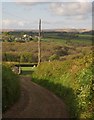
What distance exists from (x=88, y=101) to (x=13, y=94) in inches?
195

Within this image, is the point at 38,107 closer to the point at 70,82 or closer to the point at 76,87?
the point at 76,87

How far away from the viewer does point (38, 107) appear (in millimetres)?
15922

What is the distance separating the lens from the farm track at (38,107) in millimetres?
14166

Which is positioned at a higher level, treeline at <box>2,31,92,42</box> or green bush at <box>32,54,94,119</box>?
treeline at <box>2,31,92,42</box>

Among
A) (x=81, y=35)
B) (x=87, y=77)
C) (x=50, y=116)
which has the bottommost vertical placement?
(x=50, y=116)

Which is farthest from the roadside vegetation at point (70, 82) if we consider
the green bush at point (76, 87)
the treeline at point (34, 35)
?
the treeline at point (34, 35)

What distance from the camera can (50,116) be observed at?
1402 centimetres

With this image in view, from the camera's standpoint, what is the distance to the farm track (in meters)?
14.2

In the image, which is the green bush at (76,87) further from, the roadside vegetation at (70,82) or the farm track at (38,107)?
the farm track at (38,107)

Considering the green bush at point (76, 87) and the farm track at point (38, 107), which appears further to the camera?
the farm track at point (38, 107)

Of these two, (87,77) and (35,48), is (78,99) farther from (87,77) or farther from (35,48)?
(35,48)

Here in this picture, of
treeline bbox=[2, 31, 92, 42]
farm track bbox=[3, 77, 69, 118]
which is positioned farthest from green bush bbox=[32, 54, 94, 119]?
treeline bbox=[2, 31, 92, 42]

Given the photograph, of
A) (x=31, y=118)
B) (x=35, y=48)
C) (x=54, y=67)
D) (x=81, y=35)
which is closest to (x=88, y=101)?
(x=31, y=118)

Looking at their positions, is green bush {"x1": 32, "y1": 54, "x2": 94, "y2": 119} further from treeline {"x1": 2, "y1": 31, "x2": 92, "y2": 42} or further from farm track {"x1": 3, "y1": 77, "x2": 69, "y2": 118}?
treeline {"x1": 2, "y1": 31, "x2": 92, "y2": 42}
